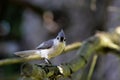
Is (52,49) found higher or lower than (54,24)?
lower

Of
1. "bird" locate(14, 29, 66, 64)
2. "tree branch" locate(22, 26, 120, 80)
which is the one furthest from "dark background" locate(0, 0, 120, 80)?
"bird" locate(14, 29, 66, 64)

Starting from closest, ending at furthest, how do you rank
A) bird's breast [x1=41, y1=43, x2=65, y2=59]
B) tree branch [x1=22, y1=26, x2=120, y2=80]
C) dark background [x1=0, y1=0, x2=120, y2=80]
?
tree branch [x1=22, y1=26, x2=120, y2=80] → bird's breast [x1=41, y1=43, x2=65, y2=59] → dark background [x1=0, y1=0, x2=120, y2=80]

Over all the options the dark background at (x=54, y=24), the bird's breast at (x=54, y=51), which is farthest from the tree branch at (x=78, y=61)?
the dark background at (x=54, y=24)

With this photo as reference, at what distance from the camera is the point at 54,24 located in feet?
10.4

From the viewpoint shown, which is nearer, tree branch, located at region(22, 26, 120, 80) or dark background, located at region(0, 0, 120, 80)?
tree branch, located at region(22, 26, 120, 80)

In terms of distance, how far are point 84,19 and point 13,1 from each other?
2.63 ft

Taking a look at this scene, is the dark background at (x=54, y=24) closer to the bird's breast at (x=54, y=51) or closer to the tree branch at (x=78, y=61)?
the tree branch at (x=78, y=61)

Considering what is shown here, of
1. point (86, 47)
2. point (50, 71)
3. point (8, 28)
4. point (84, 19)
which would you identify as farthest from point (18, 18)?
point (50, 71)

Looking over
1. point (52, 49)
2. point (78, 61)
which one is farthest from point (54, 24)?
point (52, 49)

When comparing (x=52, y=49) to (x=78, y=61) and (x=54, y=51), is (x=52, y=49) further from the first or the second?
(x=78, y=61)

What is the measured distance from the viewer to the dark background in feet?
8.63

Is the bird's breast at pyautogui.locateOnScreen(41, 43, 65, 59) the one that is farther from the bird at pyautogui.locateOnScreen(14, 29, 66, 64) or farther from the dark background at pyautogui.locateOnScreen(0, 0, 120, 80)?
the dark background at pyautogui.locateOnScreen(0, 0, 120, 80)

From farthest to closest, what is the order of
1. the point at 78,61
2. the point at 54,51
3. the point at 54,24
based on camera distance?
the point at 54,24 → the point at 78,61 → the point at 54,51

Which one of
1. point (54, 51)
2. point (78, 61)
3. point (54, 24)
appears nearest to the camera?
point (54, 51)
